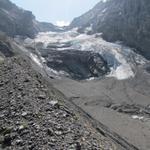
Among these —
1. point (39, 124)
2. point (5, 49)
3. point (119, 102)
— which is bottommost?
point (119, 102)

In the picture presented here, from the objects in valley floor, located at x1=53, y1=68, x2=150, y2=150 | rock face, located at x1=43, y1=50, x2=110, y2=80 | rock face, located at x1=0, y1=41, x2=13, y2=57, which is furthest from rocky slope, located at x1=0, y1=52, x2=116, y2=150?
rock face, located at x1=43, y1=50, x2=110, y2=80

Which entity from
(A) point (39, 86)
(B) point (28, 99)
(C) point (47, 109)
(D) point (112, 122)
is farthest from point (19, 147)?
(D) point (112, 122)

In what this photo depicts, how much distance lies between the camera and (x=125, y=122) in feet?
347

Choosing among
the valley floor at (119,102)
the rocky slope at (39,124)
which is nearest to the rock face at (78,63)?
the valley floor at (119,102)

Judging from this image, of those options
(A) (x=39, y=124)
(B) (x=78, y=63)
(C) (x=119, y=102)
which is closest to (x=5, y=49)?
(C) (x=119, y=102)

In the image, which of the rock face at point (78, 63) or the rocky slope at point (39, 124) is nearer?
the rocky slope at point (39, 124)

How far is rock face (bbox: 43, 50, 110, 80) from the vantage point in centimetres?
18038

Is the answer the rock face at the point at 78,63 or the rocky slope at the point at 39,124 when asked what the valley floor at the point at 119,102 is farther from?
the rocky slope at the point at 39,124

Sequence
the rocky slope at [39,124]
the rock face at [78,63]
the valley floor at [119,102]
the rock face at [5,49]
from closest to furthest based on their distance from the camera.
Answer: the rocky slope at [39,124] → the valley floor at [119,102] → the rock face at [5,49] → the rock face at [78,63]

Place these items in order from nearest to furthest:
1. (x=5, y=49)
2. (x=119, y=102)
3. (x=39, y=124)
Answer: (x=39, y=124), (x=119, y=102), (x=5, y=49)

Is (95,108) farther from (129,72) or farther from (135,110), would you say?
(129,72)

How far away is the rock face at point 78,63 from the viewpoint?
180 meters

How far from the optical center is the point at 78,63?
189 metres

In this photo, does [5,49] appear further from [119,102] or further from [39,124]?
[39,124]
